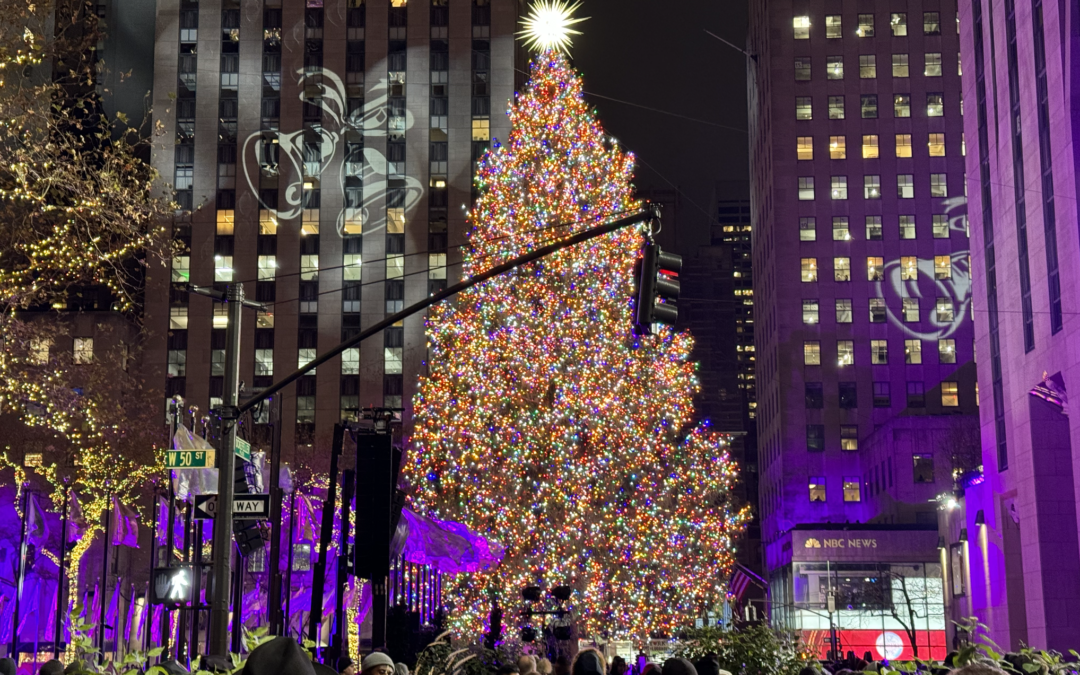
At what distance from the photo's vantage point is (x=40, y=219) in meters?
22.1

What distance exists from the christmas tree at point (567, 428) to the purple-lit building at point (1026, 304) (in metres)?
16.4

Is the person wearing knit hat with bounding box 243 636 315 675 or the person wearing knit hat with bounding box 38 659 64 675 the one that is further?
the person wearing knit hat with bounding box 38 659 64 675

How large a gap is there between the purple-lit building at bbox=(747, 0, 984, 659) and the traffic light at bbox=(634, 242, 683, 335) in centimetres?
8928

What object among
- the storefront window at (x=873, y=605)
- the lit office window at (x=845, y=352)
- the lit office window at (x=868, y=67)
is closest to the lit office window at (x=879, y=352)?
the lit office window at (x=845, y=352)

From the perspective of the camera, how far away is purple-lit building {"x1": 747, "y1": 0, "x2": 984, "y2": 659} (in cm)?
10500

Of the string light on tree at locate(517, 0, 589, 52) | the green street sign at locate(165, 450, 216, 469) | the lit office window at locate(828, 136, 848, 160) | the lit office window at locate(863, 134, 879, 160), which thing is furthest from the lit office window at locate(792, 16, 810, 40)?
the green street sign at locate(165, 450, 216, 469)

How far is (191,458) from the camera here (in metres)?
18.3

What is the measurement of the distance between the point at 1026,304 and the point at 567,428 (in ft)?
80.1

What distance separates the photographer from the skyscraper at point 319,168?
94000mm

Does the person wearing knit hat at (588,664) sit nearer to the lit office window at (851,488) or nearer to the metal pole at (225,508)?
the metal pole at (225,508)

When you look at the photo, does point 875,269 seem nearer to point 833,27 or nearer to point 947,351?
point 947,351

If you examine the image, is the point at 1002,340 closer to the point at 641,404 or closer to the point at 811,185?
the point at 641,404

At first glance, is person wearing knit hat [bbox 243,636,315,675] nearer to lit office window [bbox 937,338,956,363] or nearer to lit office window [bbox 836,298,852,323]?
lit office window [bbox 836,298,852,323]

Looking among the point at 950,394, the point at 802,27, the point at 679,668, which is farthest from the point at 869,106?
the point at 679,668
